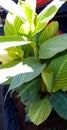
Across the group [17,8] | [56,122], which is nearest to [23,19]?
[17,8]

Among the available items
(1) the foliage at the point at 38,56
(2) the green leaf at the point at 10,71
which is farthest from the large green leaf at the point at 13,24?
(2) the green leaf at the point at 10,71

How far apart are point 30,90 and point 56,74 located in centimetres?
7


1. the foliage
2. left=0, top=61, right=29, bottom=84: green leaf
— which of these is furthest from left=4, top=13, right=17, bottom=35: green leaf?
left=0, top=61, right=29, bottom=84: green leaf

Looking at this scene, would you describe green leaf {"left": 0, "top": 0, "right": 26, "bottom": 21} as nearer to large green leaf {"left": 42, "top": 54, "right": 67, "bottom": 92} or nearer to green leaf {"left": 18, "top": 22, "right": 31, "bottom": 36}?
green leaf {"left": 18, "top": 22, "right": 31, "bottom": 36}

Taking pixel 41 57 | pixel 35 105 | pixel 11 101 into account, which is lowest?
pixel 11 101

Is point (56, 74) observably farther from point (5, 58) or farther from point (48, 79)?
point (5, 58)

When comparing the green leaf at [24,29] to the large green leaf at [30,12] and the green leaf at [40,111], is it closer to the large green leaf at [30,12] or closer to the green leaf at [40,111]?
the large green leaf at [30,12]

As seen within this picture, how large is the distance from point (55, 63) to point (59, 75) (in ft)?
0.09

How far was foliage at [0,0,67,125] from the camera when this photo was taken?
62cm

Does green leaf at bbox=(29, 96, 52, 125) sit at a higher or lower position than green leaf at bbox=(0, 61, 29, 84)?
lower

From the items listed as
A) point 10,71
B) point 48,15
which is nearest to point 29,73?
point 10,71

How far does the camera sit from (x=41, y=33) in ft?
2.24

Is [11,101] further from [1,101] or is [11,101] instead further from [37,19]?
[37,19]

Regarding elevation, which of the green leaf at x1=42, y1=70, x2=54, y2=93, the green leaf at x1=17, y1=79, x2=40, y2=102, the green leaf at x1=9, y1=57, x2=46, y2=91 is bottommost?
the green leaf at x1=17, y1=79, x2=40, y2=102
